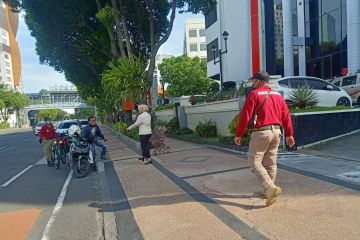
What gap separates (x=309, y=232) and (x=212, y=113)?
1340 centimetres

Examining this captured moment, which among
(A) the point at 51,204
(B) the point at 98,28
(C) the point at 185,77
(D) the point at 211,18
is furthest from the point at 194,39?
(A) the point at 51,204

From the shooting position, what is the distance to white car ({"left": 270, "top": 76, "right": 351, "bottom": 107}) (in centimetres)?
1452

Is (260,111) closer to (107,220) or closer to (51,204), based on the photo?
(107,220)

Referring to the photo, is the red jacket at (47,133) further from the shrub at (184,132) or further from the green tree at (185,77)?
the green tree at (185,77)

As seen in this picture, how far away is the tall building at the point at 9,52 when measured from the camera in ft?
407

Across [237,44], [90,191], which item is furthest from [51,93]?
[90,191]

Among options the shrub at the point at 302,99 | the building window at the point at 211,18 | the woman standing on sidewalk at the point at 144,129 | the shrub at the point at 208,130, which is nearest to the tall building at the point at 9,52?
the building window at the point at 211,18

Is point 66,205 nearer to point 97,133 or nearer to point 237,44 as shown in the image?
Result: point 97,133

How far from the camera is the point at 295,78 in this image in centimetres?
1480

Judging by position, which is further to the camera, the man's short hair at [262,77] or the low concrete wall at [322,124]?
the low concrete wall at [322,124]

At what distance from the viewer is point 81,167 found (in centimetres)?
1037

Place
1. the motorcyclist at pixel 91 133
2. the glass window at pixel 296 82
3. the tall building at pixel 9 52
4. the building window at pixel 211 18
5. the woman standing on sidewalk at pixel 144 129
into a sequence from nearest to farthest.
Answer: the woman standing on sidewalk at pixel 144 129
the motorcyclist at pixel 91 133
the glass window at pixel 296 82
the building window at pixel 211 18
the tall building at pixel 9 52

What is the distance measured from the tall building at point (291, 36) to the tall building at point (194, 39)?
2229 inches

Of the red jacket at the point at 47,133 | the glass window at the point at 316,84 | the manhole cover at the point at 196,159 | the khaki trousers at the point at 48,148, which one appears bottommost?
the manhole cover at the point at 196,159
